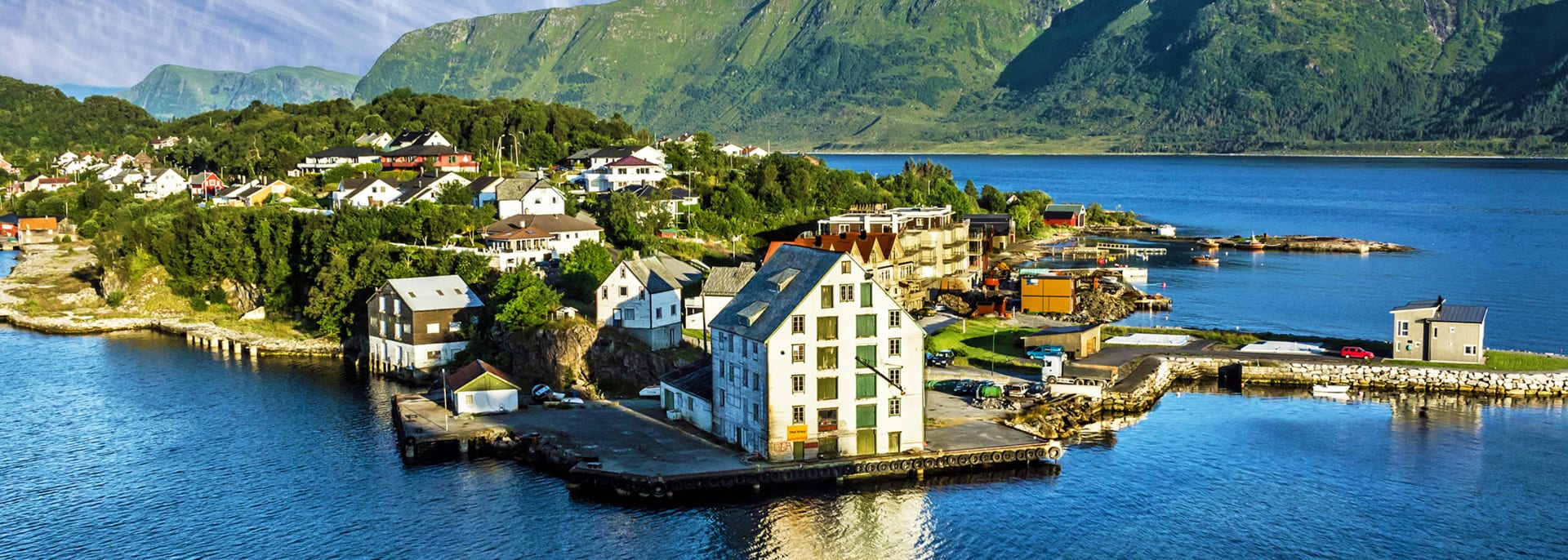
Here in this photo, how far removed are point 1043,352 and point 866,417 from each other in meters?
20.2

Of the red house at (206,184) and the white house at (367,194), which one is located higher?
the red house at (206,184)

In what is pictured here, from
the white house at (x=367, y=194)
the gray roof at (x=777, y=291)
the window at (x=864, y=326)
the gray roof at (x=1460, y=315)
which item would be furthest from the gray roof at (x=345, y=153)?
the gray roof at (x=1460, y=315)

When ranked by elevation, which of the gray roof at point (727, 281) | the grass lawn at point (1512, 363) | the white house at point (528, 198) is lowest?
the grass lawn at point (1512, 363)

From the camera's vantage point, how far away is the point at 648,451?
49.3 metres

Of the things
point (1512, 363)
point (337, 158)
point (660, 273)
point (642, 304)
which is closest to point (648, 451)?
point (642, 304)

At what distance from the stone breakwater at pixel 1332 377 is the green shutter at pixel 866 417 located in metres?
15.7

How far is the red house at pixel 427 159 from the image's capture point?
123812 mm

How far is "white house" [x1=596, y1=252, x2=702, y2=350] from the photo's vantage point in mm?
65625

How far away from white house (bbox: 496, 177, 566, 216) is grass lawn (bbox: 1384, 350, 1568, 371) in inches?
2312

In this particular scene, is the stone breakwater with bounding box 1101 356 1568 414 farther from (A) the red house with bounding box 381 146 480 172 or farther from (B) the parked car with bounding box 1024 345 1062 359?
(A) the red house with bounding box 381 146 480 172

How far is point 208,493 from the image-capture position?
4812 cm

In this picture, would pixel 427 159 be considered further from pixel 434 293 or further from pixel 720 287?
pixel 720 287

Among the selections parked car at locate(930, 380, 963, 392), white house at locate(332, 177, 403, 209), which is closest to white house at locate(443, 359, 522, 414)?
parked car at locate(930, 380, 963, 392)

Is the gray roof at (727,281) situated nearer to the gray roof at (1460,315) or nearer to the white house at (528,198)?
the white house at (528,198)
